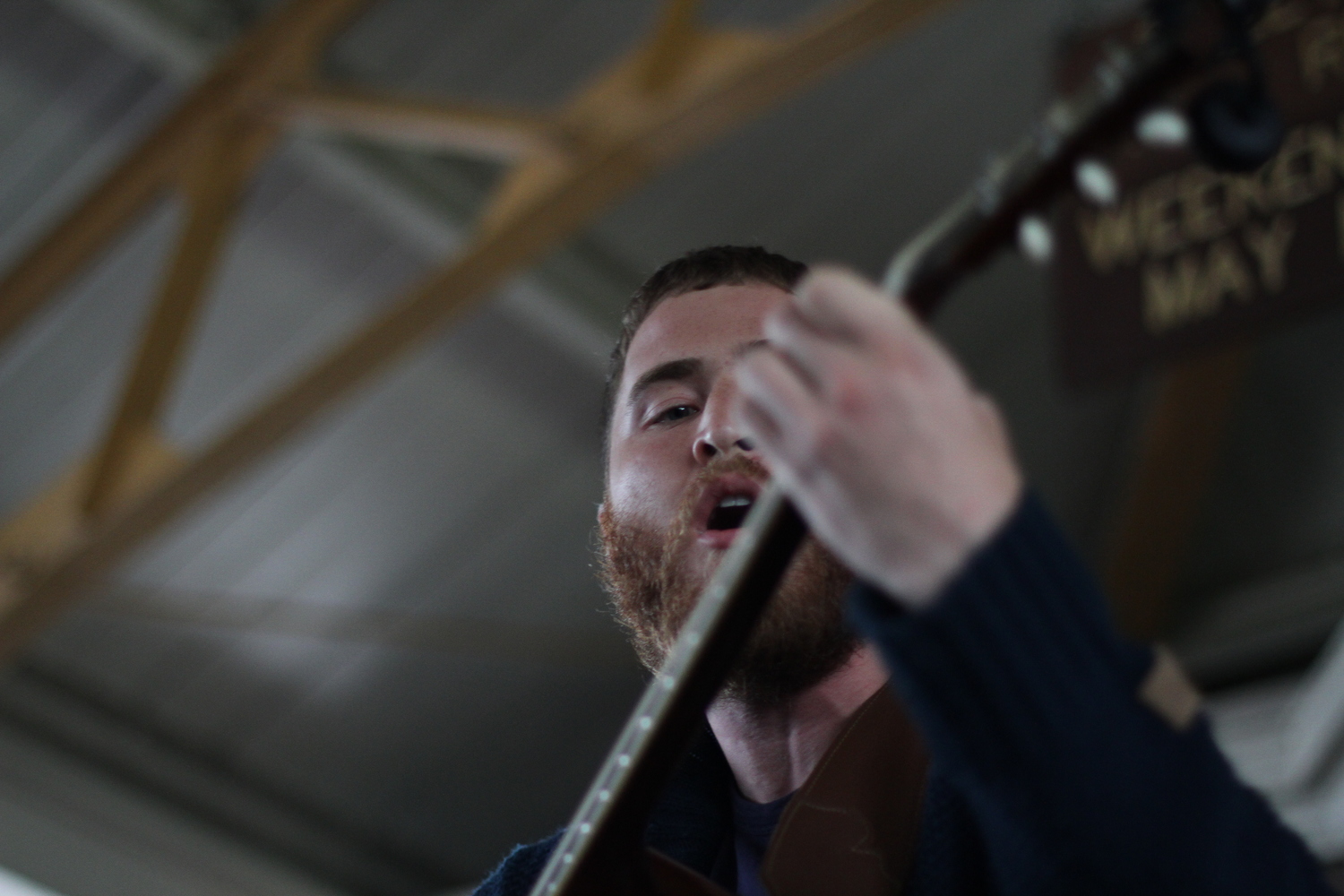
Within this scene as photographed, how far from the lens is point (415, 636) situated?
7.59m

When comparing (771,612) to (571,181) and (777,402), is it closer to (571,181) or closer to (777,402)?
(777,402)

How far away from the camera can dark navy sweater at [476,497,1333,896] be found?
0.79 metres

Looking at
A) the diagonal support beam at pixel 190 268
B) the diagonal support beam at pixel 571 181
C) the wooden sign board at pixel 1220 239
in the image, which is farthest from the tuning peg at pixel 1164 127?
the diagonal support beam at pixel 190 268

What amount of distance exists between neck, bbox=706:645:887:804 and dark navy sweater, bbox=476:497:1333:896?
1.93ft

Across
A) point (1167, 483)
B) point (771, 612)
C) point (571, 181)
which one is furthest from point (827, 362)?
point (1167, 483)

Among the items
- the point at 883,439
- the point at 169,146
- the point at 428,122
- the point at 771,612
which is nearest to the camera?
the point at 883,439

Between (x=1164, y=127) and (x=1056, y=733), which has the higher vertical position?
(x=1164, y=127)

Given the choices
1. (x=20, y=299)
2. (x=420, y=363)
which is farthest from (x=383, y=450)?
(x=20, y=299)

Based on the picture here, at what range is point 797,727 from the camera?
4.75 feet

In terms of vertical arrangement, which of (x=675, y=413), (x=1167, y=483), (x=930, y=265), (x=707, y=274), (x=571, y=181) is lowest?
(x=930, y=265)

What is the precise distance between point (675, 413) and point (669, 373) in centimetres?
4

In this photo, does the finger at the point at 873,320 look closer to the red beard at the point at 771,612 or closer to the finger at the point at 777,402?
the finger at the point at 777,402

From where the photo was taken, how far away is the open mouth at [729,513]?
145 centimetres

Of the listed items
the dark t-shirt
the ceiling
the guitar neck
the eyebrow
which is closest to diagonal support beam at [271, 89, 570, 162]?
the ceiling
